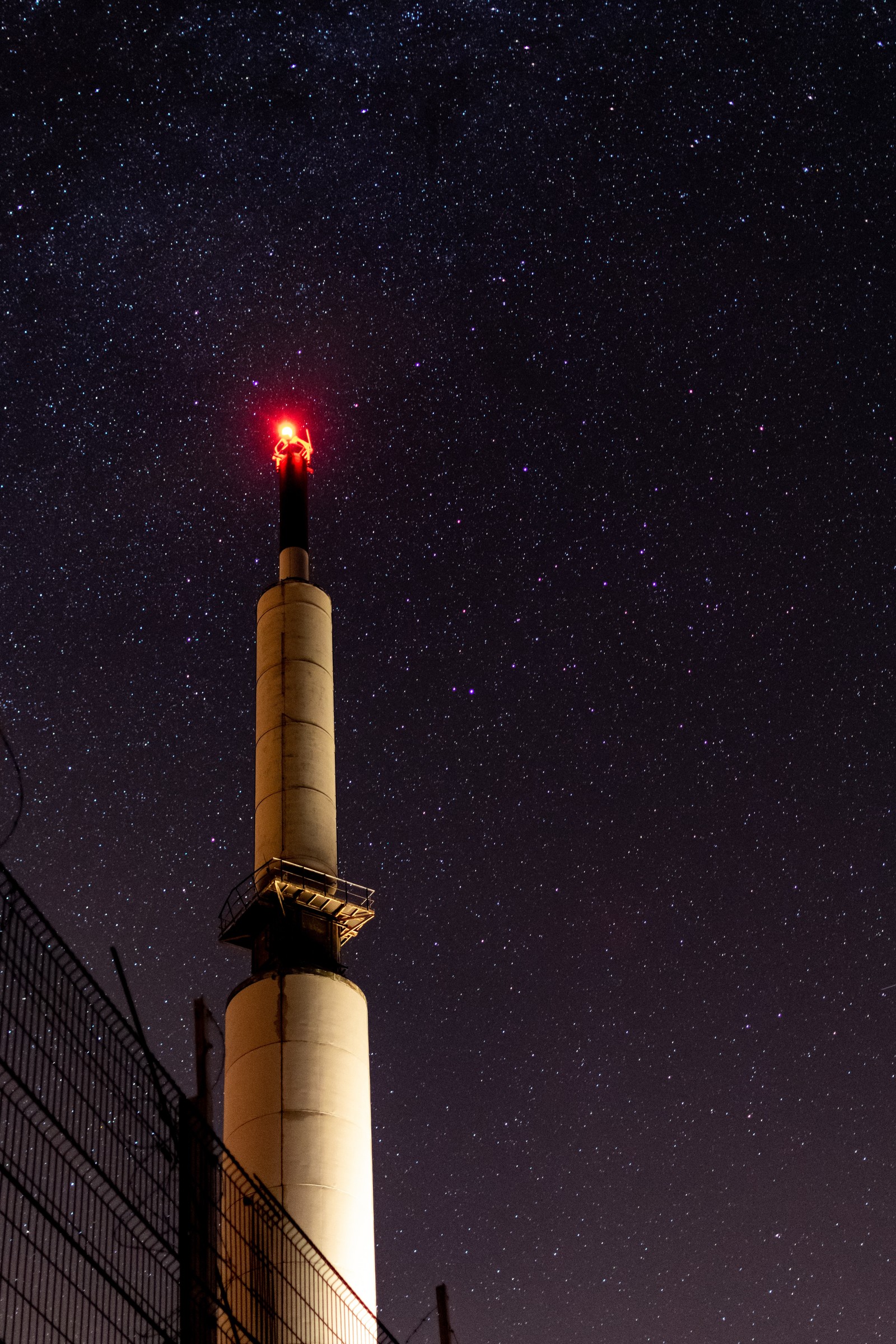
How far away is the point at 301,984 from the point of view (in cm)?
3181

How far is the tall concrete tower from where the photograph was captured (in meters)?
29.5

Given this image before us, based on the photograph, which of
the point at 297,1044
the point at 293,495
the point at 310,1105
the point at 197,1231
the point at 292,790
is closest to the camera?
the point at 197,1231

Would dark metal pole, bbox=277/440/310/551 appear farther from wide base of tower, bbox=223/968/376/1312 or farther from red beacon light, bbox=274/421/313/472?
wide base of tower, bbox=223/968/376/1312

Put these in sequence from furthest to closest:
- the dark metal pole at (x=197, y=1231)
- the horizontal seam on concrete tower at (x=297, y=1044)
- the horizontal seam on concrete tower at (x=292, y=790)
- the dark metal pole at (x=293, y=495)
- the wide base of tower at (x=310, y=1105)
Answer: the dark metal pole at (x=293, y=495), the horizontal seam on concrete tower at (x=292, y=790), the horizontal seam on concrete tower at (x=297, y=1044), the wide base of tower at (x=310, y=1105), the dark metal pole at (x=197, y=1231)

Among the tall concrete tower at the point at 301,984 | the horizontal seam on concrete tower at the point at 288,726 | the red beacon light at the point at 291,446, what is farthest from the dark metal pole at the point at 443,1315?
the red beacon light at the point at 291,446

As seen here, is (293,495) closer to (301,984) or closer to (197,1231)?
(301,984)

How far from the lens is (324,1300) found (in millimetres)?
27047

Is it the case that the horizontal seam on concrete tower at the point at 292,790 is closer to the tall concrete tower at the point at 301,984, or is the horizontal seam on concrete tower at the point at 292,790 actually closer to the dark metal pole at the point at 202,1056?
the tall concrete tower at the point at 301,984

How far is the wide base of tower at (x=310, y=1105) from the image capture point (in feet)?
95.9

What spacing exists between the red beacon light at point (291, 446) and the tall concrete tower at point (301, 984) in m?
5.94

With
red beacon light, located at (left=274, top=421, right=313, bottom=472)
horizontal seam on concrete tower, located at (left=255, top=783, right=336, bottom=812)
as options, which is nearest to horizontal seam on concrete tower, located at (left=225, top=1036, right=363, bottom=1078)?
horizontal seam on concrete tower, located at (left=255, top=783, right=336, bottom=812)

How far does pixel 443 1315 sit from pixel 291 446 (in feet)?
89.1

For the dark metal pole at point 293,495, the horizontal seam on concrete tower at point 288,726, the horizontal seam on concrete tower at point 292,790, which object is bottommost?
the horizontal seam on concrete tower at point 292,790

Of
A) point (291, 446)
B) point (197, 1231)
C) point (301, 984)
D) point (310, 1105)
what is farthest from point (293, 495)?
point (197, 1231)
